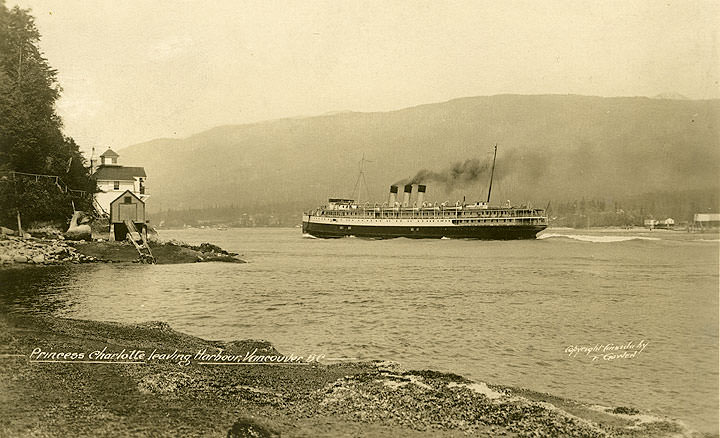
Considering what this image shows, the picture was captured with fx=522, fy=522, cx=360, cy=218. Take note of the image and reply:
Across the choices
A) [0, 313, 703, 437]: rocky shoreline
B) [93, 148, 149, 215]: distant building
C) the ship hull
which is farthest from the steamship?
[0, 313, 703, 437]: rocky shoreline

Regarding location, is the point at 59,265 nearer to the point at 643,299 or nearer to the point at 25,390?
the point at 25,390

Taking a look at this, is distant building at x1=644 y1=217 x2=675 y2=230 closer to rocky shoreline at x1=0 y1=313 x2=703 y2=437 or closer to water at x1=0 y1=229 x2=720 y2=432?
water at x1=0 y1=229 x2=720 y2=432

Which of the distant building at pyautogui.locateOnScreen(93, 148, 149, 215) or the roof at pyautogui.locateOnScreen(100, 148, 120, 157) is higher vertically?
the roof at pyautogui.locateOnScreen(100, 148, 120, 157)

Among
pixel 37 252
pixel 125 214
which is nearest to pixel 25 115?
pixel 37 252

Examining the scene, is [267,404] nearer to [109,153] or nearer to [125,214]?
[125,214]

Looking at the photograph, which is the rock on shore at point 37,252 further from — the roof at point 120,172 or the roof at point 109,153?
the roof at point 109,153

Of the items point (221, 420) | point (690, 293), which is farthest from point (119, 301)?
point (690, 293)
